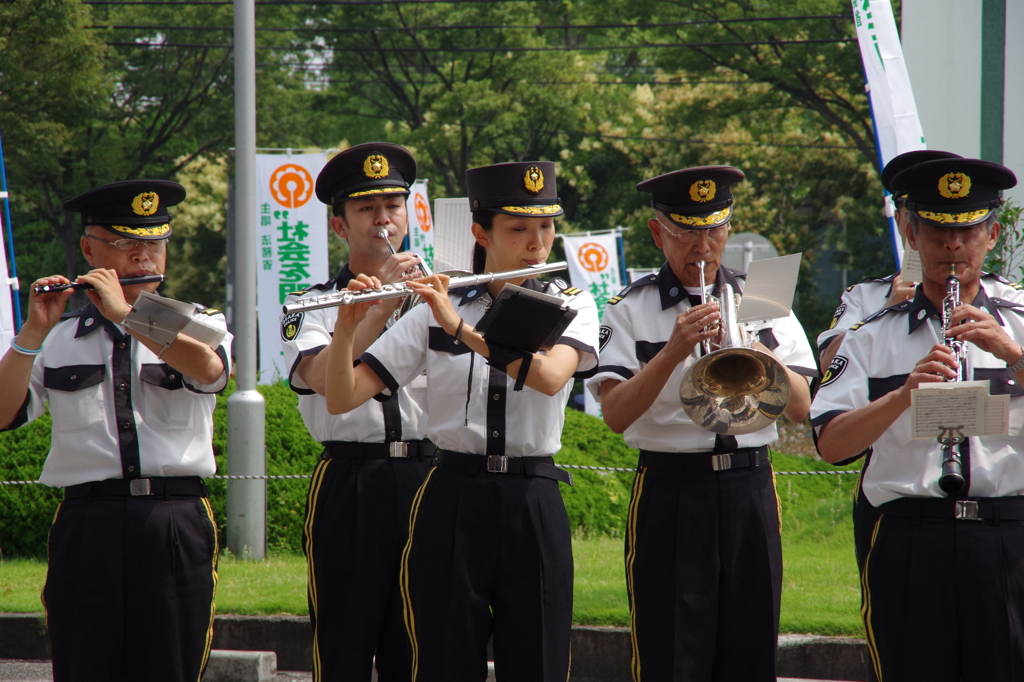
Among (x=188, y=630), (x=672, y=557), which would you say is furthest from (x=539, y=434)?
(x=188, y=630)

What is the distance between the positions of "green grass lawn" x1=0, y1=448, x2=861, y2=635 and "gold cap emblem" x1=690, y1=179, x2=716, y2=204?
3.03 m

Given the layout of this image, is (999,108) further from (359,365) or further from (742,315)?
(359,365)

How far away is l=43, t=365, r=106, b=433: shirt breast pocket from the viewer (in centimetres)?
445

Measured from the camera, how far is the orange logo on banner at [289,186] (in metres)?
14.8

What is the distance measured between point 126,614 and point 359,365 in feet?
4.58

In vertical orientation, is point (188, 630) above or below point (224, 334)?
below

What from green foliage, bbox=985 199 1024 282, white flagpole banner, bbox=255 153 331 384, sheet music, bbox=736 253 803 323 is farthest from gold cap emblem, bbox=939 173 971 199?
white flagpole banner, bbox=255 153 331 384

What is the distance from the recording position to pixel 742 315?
418 centimetres

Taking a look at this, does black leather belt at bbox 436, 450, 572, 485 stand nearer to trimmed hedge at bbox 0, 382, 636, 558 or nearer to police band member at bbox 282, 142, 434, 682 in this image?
police band member at bbox 282, 142, 434, 682

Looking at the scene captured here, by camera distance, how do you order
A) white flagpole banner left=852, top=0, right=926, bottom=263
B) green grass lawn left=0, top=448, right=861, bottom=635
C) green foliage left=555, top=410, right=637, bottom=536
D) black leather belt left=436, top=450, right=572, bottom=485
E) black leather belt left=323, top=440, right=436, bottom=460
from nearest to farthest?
black leather belt left=436, top=450, right=572, bottom=485
black leather belt left=323, top=440, right=436, bottom=460
green grass lawn left=0, top=448, right=861, bottom=635
white flagpole banner left=852, top=0, right=926, bottom=263
green foliage left=555, top=410, right=637, bottom=536

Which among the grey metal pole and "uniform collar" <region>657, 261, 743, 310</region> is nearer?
"uniform collar" <region>657, 261, 743, 310</region>

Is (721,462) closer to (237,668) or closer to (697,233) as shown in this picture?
(697,233)

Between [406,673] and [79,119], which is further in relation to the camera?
[79,119]

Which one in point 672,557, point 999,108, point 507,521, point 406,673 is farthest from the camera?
point 999,108
